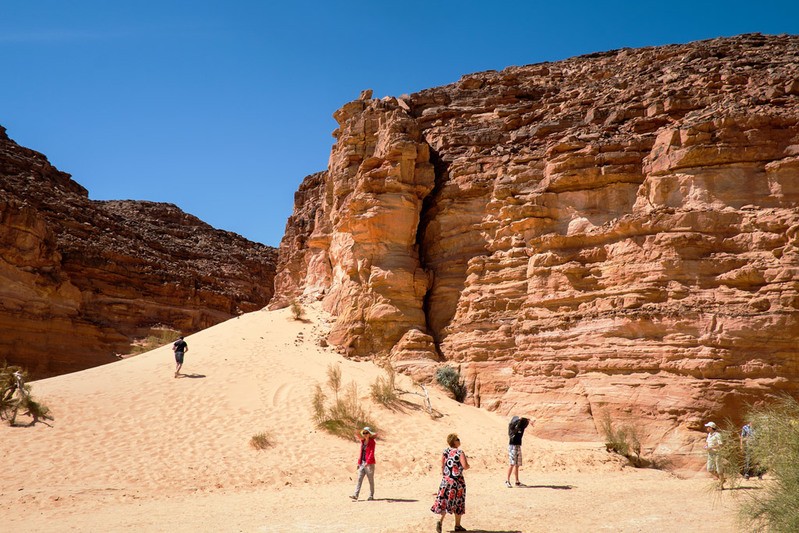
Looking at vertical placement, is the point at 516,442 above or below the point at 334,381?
below

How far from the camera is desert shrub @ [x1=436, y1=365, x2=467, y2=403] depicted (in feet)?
59.2

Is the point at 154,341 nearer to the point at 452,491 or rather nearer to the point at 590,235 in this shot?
the point at 590,235

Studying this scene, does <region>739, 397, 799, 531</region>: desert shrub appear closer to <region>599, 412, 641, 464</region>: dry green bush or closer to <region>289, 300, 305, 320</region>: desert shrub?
<region>599, 412, 641, 464</region>: dry green bush

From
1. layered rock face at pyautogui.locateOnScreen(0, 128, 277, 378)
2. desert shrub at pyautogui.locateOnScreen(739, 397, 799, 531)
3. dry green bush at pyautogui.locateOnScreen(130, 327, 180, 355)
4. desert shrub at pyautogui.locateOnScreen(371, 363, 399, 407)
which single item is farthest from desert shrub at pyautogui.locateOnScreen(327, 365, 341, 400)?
layered rock face at pyautogui.locateOnScreen(0, 128, 277, 378)

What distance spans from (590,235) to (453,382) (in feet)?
19.4

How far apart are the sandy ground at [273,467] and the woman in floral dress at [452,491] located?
52 centimetres

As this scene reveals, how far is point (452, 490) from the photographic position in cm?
834

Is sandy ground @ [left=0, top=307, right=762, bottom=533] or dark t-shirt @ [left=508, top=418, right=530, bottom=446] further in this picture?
dark t-shirt @ [left=508, top=418, right=530, bottom=446]

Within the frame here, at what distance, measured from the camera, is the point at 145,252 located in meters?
43.0

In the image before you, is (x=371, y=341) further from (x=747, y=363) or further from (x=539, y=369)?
(x=747, y=363)

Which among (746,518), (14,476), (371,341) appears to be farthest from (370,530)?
(371,341)

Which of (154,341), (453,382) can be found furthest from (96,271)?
(453,382)

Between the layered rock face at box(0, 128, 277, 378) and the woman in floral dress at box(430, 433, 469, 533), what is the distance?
26708mm

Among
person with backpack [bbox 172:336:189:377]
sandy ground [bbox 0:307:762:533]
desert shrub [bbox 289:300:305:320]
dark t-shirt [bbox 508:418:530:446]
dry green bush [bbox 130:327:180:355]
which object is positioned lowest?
sandy ground [bbox 0:307:762:533]
